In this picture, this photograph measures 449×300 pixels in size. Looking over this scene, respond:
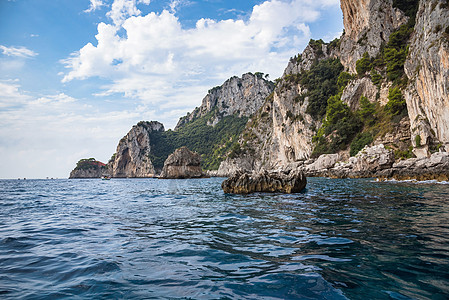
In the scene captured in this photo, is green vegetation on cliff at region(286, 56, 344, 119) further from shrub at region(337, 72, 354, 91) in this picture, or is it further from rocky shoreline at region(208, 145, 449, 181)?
rocky shoreline at region(208, 145, 449, 181)

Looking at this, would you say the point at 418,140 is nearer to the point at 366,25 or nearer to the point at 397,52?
the point at 397,52

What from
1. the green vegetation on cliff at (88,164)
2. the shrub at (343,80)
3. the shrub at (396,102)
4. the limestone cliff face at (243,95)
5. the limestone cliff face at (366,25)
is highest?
the limestone cliff face at (243,95)

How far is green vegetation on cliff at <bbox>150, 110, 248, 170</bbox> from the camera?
14138 centimetres

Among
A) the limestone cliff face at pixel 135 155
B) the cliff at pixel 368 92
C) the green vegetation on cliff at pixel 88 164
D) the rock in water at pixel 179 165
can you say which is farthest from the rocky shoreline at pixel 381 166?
the green vegetation on cliff at pixel 88 164

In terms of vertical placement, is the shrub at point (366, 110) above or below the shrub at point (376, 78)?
below

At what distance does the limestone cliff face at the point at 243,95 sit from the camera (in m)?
164

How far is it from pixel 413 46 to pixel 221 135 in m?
122

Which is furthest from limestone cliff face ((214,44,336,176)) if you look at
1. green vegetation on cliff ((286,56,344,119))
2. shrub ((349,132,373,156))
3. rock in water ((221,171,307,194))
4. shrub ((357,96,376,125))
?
rock in water ((221,171,307,194))

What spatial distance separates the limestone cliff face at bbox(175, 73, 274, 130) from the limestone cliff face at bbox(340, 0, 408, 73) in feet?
285

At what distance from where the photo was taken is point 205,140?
162 metres

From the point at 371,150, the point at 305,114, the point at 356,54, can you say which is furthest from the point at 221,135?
the point at 371,150

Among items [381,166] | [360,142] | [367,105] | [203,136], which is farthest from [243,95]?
[381,166]

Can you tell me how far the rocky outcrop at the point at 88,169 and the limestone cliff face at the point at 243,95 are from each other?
86.5 metres

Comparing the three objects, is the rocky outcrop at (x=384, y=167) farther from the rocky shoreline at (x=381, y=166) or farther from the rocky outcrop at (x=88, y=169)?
the rocky outcrop at (x=88, y=169)
